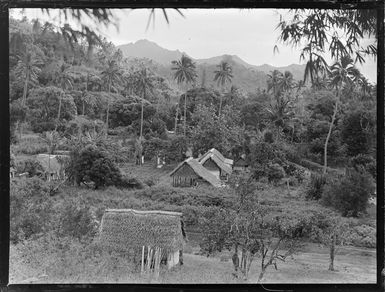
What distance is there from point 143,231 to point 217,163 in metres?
0.51

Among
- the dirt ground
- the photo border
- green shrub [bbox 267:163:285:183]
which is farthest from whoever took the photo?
green shrub [bbox 267:163:285:183]

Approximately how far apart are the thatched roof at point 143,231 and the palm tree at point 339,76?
2.73ft

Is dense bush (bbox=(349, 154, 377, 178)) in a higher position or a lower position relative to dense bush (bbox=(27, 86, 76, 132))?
lower

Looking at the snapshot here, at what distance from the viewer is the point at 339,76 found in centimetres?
236

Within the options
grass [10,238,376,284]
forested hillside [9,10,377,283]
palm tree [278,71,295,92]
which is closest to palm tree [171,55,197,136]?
forested hillside [9,10,377,283]

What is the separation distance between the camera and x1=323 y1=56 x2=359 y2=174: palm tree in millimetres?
2334

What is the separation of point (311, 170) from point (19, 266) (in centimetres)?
155

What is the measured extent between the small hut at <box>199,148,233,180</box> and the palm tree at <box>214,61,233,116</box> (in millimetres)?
243

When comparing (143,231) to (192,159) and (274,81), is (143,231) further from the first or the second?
(274,81)

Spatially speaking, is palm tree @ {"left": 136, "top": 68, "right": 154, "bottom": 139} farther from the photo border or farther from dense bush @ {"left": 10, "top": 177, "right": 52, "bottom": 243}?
dense bush @ {"left": 10, "top": 177, "right": 52, "bottom": 243}

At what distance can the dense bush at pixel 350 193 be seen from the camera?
7.57ft

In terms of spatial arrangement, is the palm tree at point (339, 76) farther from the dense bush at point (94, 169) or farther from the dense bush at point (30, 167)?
the dense bush at point (30, 167)

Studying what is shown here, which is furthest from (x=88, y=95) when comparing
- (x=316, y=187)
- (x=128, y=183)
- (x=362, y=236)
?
(x=362, y=236)

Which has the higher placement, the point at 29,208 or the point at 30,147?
the point at 30,147
